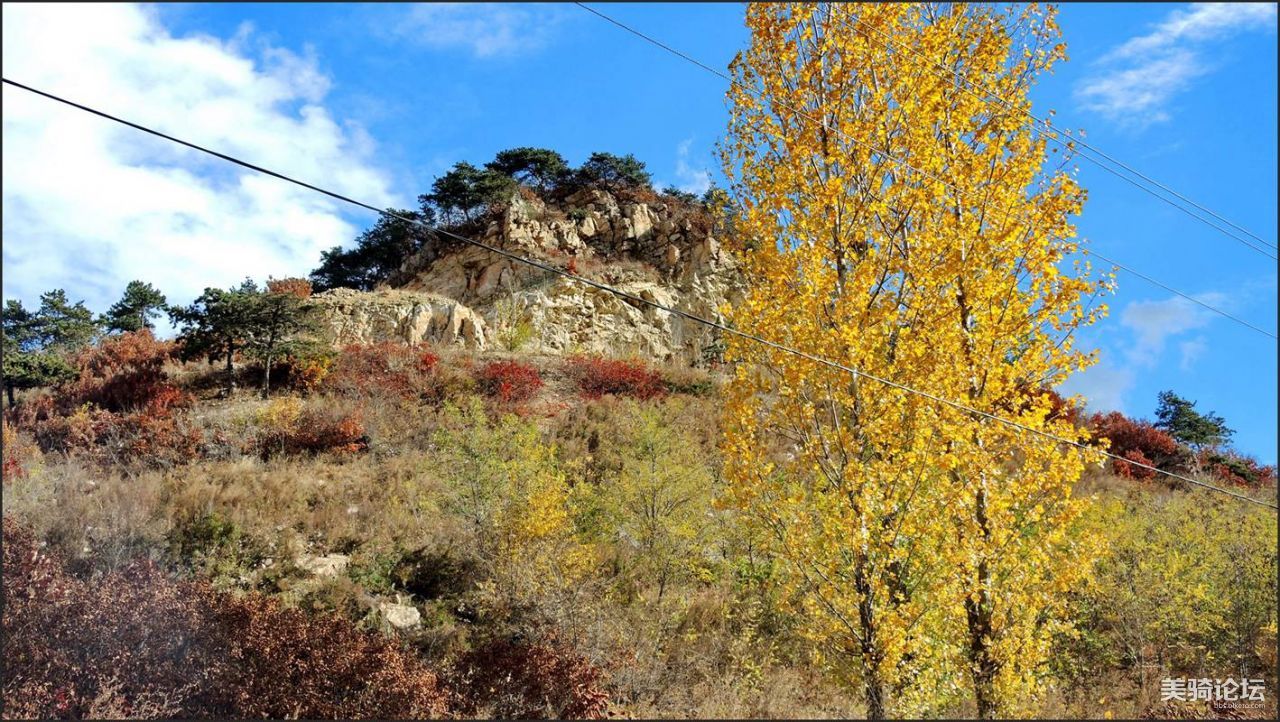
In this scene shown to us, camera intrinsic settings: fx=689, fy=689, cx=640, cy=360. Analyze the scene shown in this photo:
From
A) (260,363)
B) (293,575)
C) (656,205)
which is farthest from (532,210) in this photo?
(293,575)

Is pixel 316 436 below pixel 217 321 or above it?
below

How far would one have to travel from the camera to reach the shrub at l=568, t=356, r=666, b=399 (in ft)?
88.3

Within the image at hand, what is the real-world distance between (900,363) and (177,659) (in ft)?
30.6

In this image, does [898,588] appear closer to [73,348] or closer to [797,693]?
[797,693]

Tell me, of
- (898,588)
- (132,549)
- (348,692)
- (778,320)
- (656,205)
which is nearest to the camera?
(898,588)

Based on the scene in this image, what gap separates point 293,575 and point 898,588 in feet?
34.4

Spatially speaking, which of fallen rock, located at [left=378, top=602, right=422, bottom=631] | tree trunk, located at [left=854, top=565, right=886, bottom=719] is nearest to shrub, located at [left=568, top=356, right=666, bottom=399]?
fallen rock, located at [left=378, top=602, right=422, bottom=631]

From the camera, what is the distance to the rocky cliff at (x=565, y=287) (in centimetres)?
3050

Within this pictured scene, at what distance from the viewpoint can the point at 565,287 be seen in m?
33.4

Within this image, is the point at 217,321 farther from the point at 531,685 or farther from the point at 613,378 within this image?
the point at 531,685

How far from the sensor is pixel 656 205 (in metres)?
40.2

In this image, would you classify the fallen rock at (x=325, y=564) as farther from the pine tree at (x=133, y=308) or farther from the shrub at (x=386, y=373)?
the pine tree at (x=133, y=308)

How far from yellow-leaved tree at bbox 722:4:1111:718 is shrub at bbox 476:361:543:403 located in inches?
699

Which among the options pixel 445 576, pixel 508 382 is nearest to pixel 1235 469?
pixel 508 382
